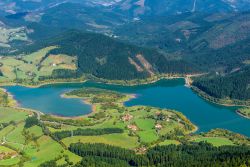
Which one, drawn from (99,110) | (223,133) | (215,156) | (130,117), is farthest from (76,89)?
(215,156)

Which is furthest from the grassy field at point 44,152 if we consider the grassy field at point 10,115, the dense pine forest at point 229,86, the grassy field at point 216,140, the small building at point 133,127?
the dense pine forest at point 229,86

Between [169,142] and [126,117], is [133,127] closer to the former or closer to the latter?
[126,117]

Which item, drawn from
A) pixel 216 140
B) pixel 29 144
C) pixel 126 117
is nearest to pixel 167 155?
pixel 216 140

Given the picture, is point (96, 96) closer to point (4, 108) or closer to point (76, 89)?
point (76, 89)

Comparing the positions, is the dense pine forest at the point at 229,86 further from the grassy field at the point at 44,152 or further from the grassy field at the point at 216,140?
the grassy field at the point at 44,152

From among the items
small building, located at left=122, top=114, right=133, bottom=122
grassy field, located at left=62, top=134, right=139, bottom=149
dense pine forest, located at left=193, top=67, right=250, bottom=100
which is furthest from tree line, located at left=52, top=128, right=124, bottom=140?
dense pine forest, located at left=193, top=67, right=250, bottom=100
